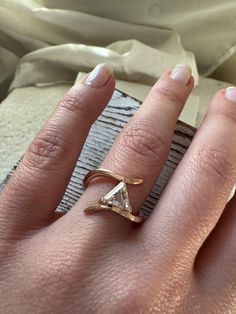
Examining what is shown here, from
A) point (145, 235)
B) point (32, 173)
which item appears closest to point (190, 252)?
point (145, 235)

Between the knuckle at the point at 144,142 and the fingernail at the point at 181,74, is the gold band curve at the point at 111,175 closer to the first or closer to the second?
the knuckle at the point at 144,142

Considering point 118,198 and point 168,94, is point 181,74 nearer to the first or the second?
point 168,94

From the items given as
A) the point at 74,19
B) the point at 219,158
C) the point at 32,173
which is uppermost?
the point at 74,19

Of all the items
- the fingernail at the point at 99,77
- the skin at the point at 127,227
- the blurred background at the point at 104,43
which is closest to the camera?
the skin at the point at 127,227

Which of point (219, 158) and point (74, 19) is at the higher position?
point (74, 19)

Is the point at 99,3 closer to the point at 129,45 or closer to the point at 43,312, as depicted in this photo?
the point at 129,45

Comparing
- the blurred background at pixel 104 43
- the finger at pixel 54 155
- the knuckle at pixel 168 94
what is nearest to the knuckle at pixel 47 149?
the finger at pixel 54 155
